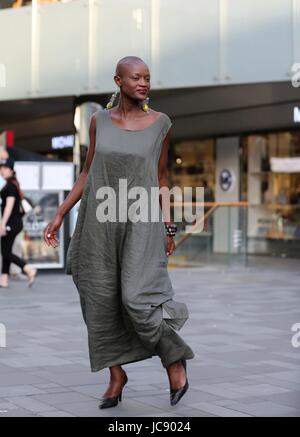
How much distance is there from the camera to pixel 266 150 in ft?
65.5

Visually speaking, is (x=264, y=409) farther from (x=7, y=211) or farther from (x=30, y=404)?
(x=7, y=211)

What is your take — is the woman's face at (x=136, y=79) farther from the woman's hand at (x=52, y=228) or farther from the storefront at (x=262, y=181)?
the storefront at (x=262, y=181)

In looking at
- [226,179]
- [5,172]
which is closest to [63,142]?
[226,179]

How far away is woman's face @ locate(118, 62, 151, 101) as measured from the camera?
4375 mm

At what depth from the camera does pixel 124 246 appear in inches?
172

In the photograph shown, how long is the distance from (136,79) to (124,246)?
92 centimetres

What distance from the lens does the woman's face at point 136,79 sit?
4375 mm

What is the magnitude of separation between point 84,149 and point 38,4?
13.6 ft

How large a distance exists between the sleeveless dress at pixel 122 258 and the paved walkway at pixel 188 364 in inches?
15.5

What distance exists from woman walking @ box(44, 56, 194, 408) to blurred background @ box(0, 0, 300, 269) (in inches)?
350

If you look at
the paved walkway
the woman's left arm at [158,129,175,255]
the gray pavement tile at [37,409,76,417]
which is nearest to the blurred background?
the paved walkway

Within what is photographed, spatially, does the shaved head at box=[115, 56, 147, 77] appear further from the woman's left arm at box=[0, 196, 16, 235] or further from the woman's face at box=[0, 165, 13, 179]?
the woman's face at box=[0, 165, 13, 179]

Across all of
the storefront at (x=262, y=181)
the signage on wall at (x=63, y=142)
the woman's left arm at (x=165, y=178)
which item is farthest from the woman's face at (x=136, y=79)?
the signage on wall at (x=63, y=142)
